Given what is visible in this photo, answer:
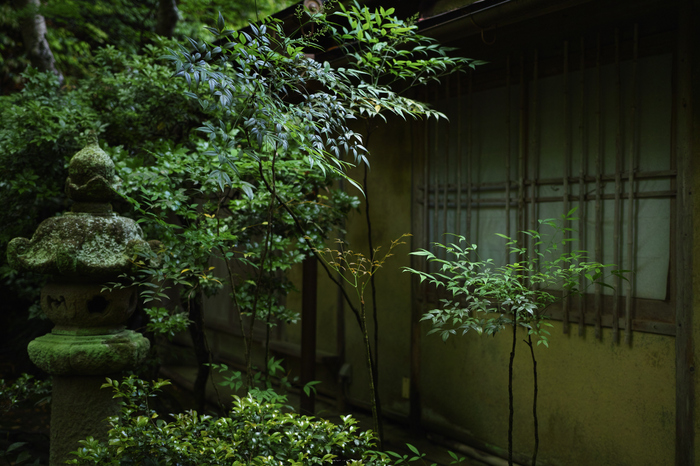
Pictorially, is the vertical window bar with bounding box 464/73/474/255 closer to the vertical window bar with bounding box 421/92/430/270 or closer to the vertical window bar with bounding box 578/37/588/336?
the vertical window bar with bounding box 421/92/430/270

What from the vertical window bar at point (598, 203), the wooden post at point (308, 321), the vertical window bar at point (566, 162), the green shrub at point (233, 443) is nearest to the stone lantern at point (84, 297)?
the green shrub at point (233, 443)

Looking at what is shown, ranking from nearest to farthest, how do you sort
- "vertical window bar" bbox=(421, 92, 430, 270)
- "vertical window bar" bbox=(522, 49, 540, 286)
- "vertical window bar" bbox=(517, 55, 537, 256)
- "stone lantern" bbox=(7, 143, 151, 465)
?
1. "stone lantern" bbox=(7, 143, 151, 465)
2. "vertical window bar" bbox=(522, 49, 540, 286)
3. "vertical window bar" bbox=(517, 55, 537, 256)
4. "vertical window bar" bbox=(421, 92, 430, 270)

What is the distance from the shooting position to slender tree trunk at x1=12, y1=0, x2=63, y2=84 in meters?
7.68

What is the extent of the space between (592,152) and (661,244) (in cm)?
92

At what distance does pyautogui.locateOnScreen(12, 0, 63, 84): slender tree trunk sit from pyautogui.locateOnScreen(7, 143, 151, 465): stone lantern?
5.32 metres

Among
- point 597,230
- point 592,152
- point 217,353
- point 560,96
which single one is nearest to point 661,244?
point 597,230

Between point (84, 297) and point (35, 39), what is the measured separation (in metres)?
6.19

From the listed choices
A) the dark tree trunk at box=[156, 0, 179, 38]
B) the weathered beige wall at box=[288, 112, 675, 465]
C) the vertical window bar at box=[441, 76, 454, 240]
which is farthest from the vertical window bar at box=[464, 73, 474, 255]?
the dark tree trunk at box=[156, 0, 179, 38]

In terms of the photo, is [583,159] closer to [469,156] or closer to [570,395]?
[469,156]

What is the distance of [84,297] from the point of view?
132 inches

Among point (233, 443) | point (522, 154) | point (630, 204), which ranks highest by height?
point (522, 154)

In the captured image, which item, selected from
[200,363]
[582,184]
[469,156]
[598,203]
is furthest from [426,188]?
[200,363]

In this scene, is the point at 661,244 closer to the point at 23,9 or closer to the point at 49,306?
the point at 49,306

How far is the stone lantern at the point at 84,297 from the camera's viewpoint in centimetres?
325
